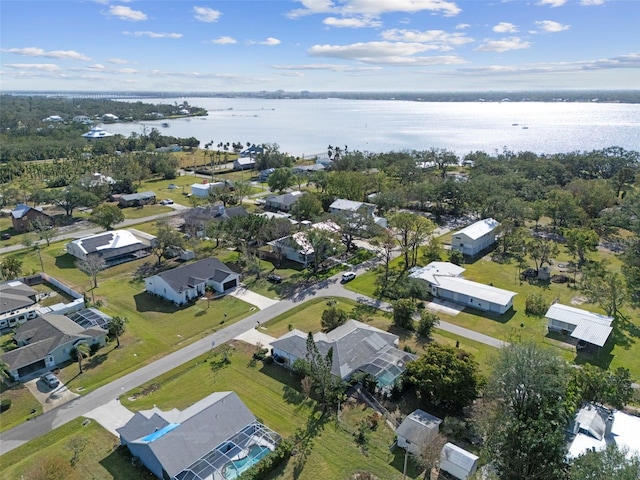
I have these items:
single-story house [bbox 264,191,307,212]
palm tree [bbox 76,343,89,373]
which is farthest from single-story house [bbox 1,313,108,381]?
single-story house [bbox 264,191,307,212]

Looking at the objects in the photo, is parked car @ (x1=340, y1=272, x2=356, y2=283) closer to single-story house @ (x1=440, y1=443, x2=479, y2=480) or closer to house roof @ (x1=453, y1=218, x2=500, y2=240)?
house roof @ (x1=453, y1=218, x2=500, y2=240)

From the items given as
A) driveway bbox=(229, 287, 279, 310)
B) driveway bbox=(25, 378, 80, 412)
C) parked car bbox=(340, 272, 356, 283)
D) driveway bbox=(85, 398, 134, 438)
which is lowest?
driveway bbox=(25, 378, 80, 412)

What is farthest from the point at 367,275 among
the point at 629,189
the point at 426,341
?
the point at 629,189

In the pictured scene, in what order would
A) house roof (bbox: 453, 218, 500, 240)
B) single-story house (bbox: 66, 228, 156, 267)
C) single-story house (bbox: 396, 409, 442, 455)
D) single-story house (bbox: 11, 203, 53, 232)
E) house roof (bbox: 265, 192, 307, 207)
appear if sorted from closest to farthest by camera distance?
single-story house (bbox: 396, 409, 442, 455) → single-story house (bbox: 66, 228, 156, 267) → house roof (bbox: 453, 218, 500, 240) → single-story house (bbox: 11, 203, 53, 232) → house roof (bbox: 265, 192, 307, 207)

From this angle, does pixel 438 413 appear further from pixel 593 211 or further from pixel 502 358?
pixel 593 211

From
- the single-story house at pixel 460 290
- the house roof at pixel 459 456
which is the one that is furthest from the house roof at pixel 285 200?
the house roof at pixel 459 456

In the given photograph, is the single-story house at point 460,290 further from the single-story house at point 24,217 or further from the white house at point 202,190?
the single-story house at point 24,217

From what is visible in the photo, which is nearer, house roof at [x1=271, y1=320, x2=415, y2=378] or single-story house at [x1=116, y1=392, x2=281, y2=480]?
single-story house at [x1=116, y1=392, x2=281, y2=480]
